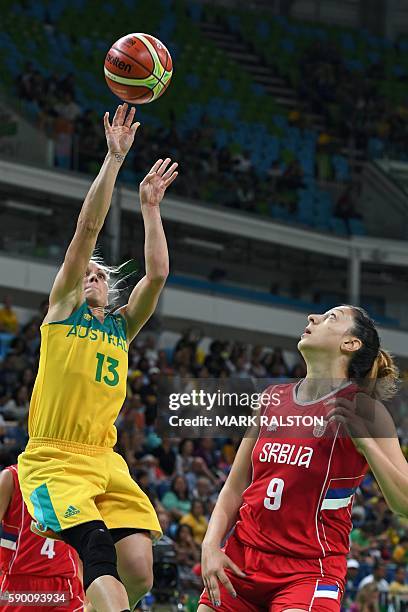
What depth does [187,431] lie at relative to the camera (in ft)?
19.9

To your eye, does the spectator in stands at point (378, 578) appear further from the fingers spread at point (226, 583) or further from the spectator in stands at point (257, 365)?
the fingers spread at point (226, 583)

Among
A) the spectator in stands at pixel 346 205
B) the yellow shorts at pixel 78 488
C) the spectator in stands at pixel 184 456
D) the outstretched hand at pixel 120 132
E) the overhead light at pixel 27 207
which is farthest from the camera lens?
the spectator in stands at pixel 346 205

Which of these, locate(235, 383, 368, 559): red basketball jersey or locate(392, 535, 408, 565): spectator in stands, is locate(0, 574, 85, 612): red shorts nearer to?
locate(235, 383, 368, 559): red basketball jersey

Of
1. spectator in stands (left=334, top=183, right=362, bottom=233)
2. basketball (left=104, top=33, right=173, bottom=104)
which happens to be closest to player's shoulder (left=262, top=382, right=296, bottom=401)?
basketball (left=104, top=33, right=173, bottom=104)

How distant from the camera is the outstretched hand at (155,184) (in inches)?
240

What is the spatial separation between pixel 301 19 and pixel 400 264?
8.80 meters

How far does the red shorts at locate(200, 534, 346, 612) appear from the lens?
4582 millimetres

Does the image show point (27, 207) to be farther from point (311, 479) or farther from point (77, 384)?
point (311, 479)

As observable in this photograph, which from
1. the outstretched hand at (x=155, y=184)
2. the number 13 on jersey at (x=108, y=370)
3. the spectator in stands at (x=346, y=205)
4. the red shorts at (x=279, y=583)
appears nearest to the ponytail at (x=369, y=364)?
the red shorts at (x=279, y=583)

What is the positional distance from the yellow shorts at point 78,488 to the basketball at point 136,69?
2.32 m

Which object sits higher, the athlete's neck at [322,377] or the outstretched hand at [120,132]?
the outstretched hand at [120,132]

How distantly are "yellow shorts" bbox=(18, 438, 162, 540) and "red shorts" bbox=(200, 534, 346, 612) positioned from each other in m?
0.93

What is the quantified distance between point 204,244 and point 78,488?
17.8 m

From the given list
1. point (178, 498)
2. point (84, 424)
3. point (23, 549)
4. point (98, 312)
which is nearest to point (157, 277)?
point (98, 312)
